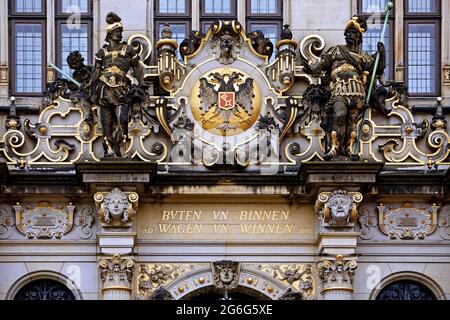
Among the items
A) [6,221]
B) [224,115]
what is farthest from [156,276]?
[224,115]

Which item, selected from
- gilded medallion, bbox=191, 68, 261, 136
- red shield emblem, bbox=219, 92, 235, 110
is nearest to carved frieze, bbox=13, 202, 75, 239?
gilded medallion, bbox=191, 68, 261, 136

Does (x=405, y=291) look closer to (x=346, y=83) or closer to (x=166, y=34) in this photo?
(x=346, y=83)

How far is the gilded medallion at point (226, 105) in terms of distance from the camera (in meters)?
47.5

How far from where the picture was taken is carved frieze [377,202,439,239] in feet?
155

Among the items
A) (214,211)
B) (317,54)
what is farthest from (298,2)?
(214,211)

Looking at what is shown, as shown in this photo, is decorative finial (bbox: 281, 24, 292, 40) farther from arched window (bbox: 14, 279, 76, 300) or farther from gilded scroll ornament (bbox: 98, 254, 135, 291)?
arched window (bbox: 14, 279, 76, 300)

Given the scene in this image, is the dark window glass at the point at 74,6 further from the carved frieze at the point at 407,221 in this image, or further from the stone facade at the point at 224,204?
the carved frieze at the point at 407,221

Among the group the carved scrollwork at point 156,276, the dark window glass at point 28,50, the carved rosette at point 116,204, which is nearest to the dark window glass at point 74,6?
the dark window glass at point 28,50

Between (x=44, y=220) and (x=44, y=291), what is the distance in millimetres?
1219

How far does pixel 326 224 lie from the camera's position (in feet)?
153

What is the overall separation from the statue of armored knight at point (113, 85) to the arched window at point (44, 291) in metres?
2.48

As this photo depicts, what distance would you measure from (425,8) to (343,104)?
3.02 metres

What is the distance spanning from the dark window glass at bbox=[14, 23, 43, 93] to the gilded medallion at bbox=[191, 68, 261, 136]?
2.93m
